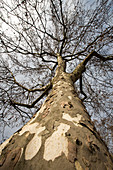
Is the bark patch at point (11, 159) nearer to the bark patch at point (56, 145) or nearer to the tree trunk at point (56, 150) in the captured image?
the tree trunk at point (56, 150)

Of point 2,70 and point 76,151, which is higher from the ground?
point 2,70

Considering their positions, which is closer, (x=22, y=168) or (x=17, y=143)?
(x=22, y=168)

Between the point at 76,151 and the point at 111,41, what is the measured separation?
379 centimetres

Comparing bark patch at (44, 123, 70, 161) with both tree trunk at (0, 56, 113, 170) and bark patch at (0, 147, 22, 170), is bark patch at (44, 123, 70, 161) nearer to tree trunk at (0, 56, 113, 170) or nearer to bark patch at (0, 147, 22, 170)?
tree trunk at (0, 56, 113, 170)

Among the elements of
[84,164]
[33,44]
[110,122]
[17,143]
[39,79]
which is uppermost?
[33,44]

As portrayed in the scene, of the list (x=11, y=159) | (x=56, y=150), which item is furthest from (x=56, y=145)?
(x=11, y=159)

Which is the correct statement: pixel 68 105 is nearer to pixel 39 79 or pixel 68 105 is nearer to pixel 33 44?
pixel 39 79

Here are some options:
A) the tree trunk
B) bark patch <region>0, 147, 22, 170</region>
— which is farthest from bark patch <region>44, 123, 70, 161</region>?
bark patch <region>0, 147, 22, 170</region>

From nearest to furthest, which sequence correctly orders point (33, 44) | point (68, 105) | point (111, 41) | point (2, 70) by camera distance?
1. point (68, 105)
2. point (111, 41)
3. point (2, 70)
4. point (33, 44)

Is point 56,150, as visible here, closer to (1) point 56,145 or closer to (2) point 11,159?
(1) point 56,145

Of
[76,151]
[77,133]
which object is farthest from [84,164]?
[77,133]

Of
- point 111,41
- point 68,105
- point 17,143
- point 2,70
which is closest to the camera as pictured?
point 17,143

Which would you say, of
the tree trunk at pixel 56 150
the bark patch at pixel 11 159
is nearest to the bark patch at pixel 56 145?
the tree trunk at pixel 56 150

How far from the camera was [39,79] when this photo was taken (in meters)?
4.68
